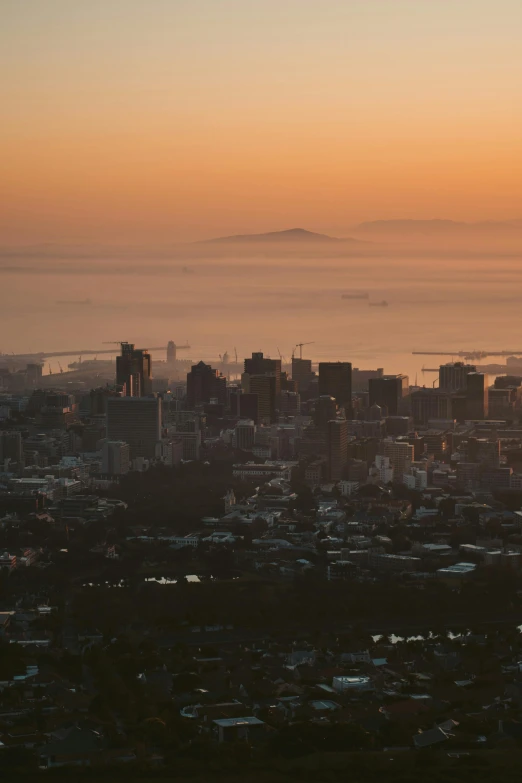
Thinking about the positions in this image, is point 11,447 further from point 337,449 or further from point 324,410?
point 324,410

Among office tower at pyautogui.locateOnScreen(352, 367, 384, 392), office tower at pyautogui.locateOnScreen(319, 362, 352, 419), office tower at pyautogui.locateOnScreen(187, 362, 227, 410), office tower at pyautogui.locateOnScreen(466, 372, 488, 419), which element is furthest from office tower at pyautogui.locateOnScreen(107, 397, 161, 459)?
office tower at pyautogui.locateOnScreen(466, 372, 488, 419)

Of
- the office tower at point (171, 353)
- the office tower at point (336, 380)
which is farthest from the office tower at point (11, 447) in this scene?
the office tower at point (171, 353)

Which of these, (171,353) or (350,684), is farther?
(171,353)

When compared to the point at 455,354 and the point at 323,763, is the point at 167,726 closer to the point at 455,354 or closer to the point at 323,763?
the point at 323,763

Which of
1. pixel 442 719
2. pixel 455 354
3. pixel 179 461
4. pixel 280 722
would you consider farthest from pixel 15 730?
pixel 455 354

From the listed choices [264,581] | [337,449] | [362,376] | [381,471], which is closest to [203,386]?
[362,376]

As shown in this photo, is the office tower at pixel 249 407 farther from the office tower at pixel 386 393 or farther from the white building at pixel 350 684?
the white building at pixel 350 684

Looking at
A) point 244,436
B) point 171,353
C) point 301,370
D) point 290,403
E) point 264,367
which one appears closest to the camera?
point 244,436
